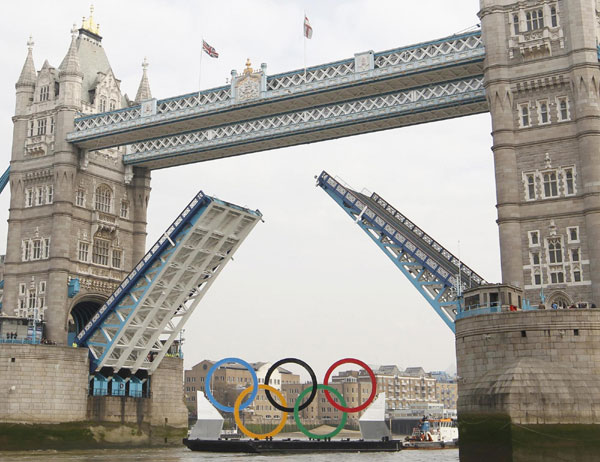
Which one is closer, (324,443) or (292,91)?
(292,91)

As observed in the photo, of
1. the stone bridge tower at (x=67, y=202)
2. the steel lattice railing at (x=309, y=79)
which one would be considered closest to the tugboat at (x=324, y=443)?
the stone bridge tower at (x=67, y=202)

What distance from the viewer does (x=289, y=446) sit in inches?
1997

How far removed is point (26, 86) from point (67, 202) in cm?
983

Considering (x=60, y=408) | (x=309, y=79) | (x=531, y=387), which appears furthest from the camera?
(x=60, y=408)

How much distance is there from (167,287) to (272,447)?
1203 centimetres

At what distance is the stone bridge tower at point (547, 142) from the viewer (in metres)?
36.9

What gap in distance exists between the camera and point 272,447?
5131 cm

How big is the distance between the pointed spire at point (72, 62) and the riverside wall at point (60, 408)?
1923 centimetres

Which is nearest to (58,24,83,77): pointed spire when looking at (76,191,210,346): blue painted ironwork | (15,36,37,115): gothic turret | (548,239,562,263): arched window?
(15,36,37,115): gothic turret

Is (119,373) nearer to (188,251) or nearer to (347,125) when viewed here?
(188,251)

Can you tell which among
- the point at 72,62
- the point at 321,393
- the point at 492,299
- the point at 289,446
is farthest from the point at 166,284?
the point at 321,393

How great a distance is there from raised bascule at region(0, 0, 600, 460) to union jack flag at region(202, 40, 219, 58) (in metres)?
2.50

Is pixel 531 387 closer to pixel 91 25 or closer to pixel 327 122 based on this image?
pixel 327 122

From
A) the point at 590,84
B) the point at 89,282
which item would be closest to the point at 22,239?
the point at 89,282
